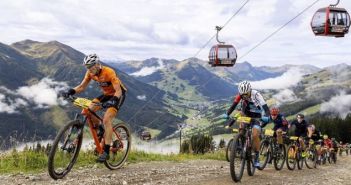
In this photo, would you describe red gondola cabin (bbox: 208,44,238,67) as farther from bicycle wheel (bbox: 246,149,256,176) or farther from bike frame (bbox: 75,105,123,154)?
bike frame (bbox: 75,105,123,154)

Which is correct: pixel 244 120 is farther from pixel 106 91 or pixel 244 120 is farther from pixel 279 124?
pixel 279 124

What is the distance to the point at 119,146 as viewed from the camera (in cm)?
1372

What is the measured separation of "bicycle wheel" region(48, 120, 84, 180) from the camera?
10985 mm

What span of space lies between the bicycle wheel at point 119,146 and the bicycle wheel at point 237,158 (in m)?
3.45

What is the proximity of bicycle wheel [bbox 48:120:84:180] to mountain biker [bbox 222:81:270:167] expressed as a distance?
16.0 feet

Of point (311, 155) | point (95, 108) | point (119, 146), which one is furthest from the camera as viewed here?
point (311, 155)

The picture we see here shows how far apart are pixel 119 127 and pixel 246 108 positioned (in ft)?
13.8

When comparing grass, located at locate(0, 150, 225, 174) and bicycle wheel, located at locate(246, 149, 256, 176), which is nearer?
grass, located at locate(0, 150, 225, 174)

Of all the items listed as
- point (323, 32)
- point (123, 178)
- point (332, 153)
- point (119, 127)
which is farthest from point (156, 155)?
point (332, 153)

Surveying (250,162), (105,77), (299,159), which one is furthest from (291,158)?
(105,77)

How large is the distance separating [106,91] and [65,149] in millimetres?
2057

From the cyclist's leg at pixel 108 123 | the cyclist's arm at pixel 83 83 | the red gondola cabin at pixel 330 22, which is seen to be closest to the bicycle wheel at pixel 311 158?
the red gondola cabin at pixel 330 22

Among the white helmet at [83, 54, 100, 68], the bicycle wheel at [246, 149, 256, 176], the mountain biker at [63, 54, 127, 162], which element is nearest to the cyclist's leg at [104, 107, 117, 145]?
the mountain biker at [63, 54, 127, 162]

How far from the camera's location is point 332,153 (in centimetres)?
3688
